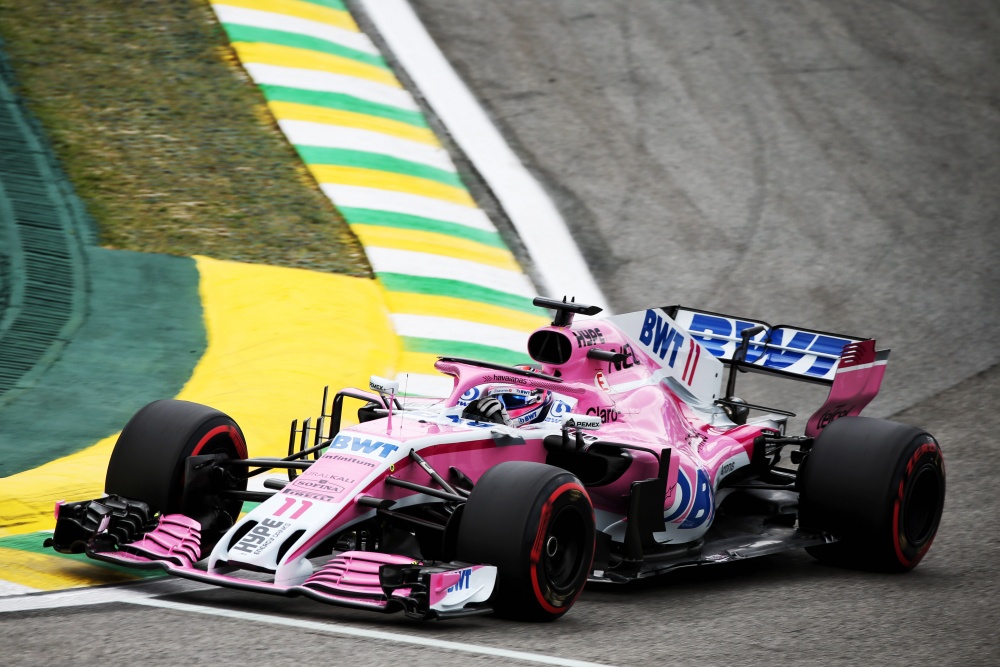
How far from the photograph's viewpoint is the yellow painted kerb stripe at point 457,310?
40.0 ft

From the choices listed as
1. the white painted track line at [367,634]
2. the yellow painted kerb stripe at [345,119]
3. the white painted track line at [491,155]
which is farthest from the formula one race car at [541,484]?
the yellow painted kerb stripe at [345,119]

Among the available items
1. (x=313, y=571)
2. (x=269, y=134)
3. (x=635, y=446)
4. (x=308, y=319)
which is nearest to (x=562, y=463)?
(x=635, y=446)

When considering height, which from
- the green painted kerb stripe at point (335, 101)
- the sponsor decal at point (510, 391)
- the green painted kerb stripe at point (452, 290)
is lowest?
the sponsor decal at point (510, 391)

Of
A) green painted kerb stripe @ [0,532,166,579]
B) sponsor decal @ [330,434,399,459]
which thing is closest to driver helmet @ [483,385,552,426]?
sponsor decal @ [330,434,399,459]

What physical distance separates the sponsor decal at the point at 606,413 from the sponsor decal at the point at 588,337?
0.43 meters

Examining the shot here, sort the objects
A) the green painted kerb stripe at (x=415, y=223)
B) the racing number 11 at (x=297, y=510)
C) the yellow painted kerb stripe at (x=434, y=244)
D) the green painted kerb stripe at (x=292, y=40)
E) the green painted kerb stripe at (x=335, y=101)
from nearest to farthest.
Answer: the racing number 11 at (x=297, y=510)
the yellow painted kerb stripe at (x=434, y=244)
the green painted kerb stripe at (x=415, y=223)
the green painted kerb stripe at (x=335, y=101)
the green painted kerb stripe at (x=292, y=40)

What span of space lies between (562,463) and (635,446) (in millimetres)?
499

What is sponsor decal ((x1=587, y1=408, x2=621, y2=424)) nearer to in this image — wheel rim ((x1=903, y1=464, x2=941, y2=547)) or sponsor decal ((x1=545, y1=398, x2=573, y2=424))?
sponsor decal ((x1=545, y1=398, x2=573, y2=424))

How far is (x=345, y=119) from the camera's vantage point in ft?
50.3

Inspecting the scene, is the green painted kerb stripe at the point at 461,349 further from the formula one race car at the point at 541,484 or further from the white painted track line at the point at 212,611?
the white painted track line at the point at 212,611

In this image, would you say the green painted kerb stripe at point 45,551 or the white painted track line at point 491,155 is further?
the white painted track line at point 491,155

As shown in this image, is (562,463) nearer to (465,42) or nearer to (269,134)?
(269,134)

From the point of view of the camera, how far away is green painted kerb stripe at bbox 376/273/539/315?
41.1ft

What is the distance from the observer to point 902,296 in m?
13.7
